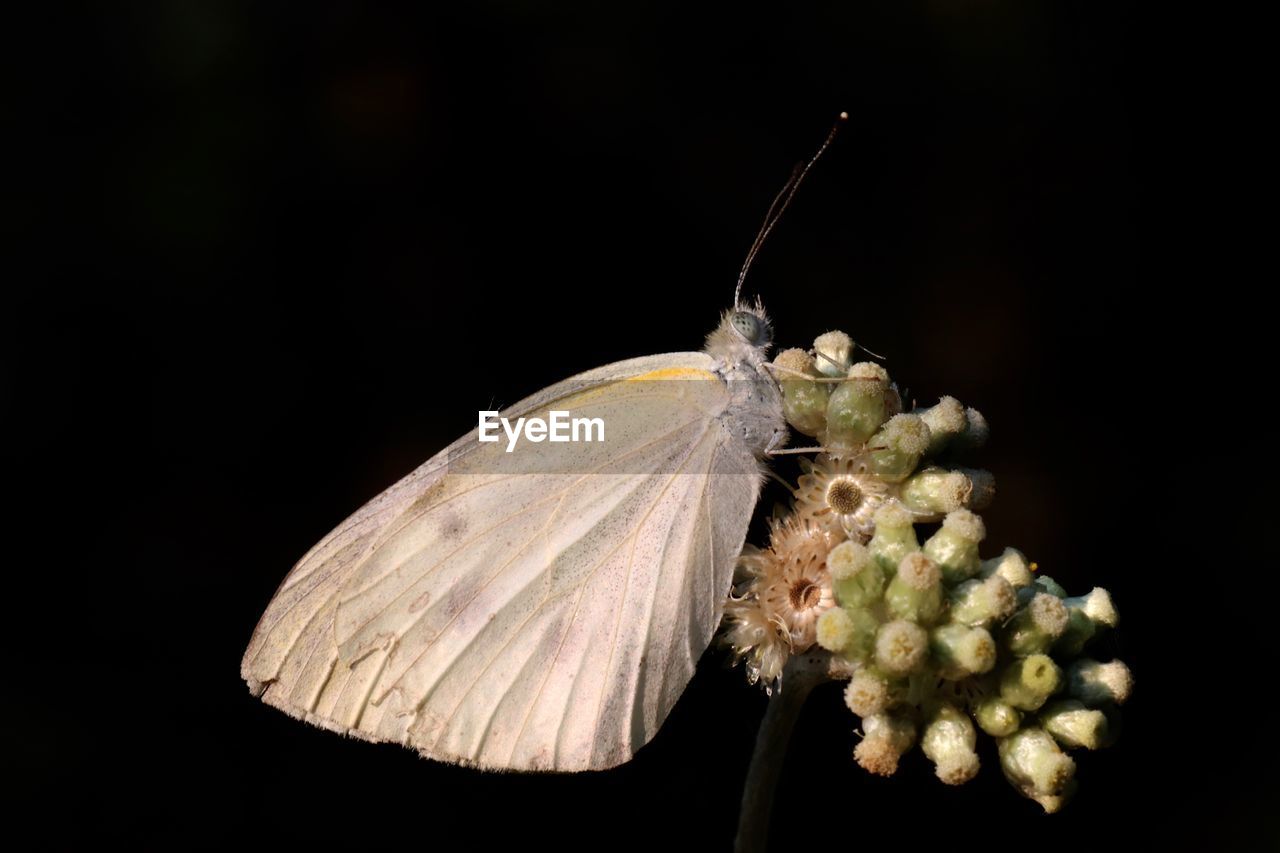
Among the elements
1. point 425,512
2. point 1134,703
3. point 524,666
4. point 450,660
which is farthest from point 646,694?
point 1134,703

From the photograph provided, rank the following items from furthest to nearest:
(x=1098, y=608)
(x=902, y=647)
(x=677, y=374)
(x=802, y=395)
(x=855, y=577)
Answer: (x=677, y=374) → (x=802, y=395) → (x=1098, y=608) → (x=855, y=577) → (x=902, y=647)

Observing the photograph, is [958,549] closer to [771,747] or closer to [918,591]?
[918,591]

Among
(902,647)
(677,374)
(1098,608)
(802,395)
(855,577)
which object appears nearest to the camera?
(902,647)

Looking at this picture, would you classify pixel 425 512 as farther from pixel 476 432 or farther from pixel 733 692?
pixel 733 692

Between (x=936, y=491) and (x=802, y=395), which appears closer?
(x=936, y=491)

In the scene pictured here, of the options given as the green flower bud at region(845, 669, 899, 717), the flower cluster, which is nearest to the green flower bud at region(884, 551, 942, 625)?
the flower cluster

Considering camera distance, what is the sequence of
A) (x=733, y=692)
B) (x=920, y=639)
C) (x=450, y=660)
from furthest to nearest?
(x=733, y=692) → (x=450, y=660) → (x=920, y=639)

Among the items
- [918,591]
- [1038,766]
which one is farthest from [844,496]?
[1038,766]
